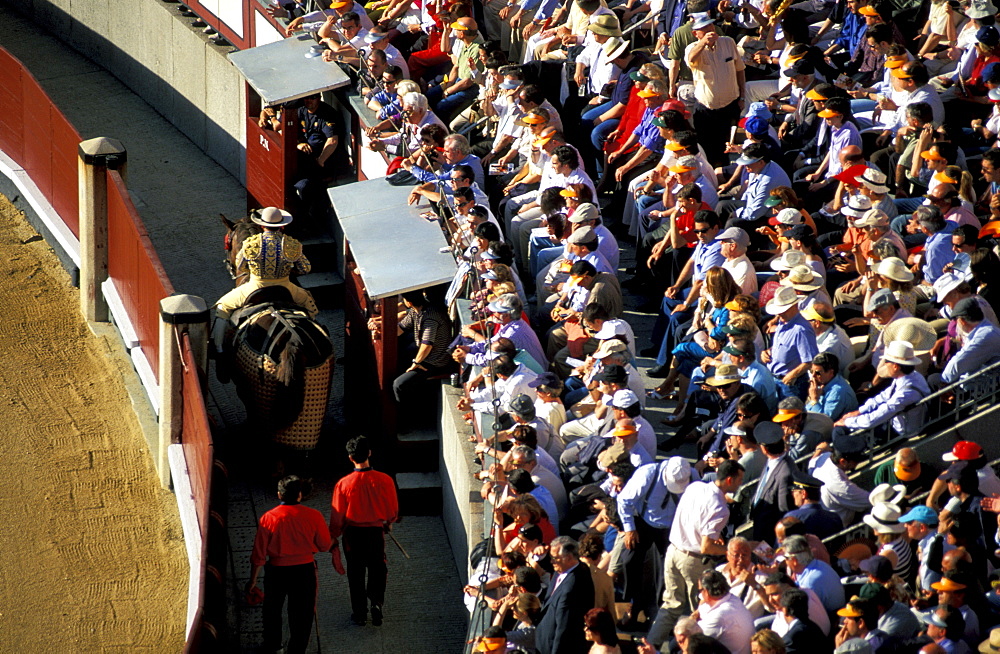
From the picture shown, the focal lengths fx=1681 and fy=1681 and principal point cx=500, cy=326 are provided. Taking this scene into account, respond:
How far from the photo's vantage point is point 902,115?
15312 mm

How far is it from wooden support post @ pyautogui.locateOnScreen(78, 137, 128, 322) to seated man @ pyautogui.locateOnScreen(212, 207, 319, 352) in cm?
244

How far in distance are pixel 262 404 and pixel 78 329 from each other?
3719 mm

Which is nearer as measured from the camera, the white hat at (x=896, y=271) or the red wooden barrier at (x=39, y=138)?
the white hat at (x=896, y=271)

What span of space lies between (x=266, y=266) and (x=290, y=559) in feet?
13.3

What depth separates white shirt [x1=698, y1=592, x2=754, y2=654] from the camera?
9.99 m

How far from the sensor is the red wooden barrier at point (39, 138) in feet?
61.8

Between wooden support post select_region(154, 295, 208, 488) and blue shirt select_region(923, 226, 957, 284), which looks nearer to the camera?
blue shirt select_region(923, 226, 957, 284)

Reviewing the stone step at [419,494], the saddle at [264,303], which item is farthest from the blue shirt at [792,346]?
the saddle at [264,303]

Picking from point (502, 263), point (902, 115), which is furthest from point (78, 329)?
point (902, 115)

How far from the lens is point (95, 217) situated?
17812mm

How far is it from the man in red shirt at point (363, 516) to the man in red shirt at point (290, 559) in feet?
1.06

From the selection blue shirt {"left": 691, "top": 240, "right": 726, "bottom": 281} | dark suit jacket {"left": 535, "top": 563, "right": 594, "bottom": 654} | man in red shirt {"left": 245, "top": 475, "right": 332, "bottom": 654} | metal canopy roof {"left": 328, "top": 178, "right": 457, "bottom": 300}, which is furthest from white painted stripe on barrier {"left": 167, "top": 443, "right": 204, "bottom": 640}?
blue shirt {"left": 691, "top": 240, "right": 726, "bottom": 281}

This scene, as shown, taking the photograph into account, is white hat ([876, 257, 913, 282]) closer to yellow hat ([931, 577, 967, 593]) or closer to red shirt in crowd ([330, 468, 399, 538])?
yellow hat ([931, 577, 967, 593])

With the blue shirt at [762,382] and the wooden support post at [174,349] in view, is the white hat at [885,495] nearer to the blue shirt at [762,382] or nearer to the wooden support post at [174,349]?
the blue shirt at [762,382]
